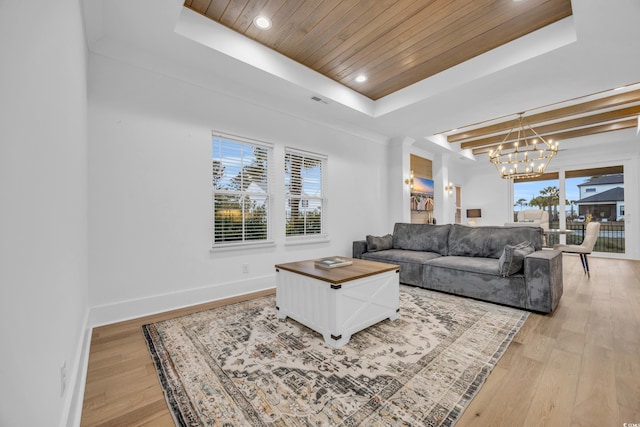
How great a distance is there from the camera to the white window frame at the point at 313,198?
14.1 ft

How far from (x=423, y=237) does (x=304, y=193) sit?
2.15 meters

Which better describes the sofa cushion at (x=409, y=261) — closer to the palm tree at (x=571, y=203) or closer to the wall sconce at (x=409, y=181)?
the wall sconce at (x=409, y=181)

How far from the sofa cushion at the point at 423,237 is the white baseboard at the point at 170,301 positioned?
2.43 metres

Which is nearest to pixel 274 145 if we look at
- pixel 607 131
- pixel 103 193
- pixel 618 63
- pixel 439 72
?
pixel 103 193

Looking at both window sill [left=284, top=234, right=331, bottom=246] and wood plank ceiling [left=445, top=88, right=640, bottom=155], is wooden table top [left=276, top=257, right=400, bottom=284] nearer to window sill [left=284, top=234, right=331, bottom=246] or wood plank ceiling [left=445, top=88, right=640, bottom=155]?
window sill [left=284, top=234, right=331, bottom=246]

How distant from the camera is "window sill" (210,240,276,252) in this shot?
137 inches

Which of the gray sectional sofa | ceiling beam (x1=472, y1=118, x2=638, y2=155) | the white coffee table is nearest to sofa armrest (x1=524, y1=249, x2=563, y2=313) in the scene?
the gray sectional sofa

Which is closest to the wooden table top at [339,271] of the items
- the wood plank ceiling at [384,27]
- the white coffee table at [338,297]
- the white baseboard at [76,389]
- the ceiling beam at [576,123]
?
the white coffee table at [338,297]

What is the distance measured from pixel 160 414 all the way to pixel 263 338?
3.10ft

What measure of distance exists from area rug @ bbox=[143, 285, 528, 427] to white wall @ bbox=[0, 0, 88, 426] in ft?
2.25

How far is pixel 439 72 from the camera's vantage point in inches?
147

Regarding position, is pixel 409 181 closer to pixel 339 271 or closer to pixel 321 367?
pixel 339 271

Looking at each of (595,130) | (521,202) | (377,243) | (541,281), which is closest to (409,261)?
(377,243)

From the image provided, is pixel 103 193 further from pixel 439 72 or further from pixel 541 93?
pixel 541 93
